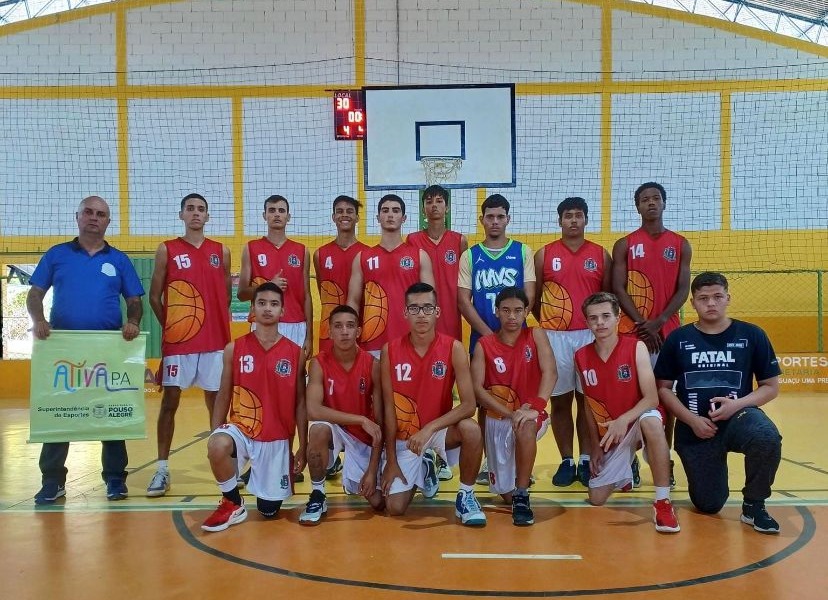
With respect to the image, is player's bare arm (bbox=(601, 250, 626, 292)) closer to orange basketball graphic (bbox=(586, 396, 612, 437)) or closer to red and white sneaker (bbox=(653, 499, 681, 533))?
orange basketball graphic (bbox=(586, 396, 612, 437))

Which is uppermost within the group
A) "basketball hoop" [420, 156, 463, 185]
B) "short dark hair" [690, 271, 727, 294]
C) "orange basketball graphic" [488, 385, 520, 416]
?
"basketball hoop" [420, 156, 463, 185]

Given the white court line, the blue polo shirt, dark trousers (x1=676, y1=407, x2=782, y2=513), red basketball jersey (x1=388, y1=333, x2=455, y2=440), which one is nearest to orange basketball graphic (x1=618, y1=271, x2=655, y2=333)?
dark trousers (x1=676, y1=407, x2=782, y2=513)

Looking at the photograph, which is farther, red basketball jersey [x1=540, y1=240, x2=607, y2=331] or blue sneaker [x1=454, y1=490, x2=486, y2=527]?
red basketball jersey [x1=540, y1=240, x2=607, y2=331]

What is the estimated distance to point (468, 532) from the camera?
3.42 m

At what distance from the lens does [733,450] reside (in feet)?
11.8

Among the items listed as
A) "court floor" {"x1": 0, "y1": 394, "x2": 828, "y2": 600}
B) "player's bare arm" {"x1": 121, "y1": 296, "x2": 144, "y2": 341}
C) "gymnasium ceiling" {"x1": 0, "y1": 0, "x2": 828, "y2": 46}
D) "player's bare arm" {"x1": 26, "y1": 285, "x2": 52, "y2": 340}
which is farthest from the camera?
"gymnasium ceiling" {"x1": 0, "y1": 0, "x2": 828, "y2": 46}

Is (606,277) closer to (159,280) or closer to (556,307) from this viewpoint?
(556,307)

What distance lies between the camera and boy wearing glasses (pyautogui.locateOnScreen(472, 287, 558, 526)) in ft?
12.5

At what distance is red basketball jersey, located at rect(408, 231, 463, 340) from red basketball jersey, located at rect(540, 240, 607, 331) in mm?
589

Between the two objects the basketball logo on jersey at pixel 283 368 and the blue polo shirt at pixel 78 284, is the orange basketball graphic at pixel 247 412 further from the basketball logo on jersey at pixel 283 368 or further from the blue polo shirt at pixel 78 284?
the blue polo shirt at pixel 78 284

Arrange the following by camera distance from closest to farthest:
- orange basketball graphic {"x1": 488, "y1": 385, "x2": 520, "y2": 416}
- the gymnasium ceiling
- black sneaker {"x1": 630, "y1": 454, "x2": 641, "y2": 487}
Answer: orange basketball graphic {"x1": 488, "y1": 385, "x2": 520, "y2": 416}, black sneaker {"x1": 630, "y1": 454, "x2": 641, "y2": 487}, the gymnasium ceiling

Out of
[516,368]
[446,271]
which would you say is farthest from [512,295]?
[446,271]

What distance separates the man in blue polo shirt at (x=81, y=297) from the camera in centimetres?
410

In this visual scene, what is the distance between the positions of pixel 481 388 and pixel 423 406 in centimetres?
36
